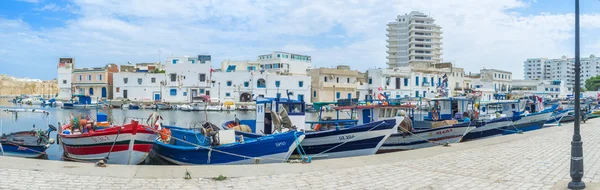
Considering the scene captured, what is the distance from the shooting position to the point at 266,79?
5969cm

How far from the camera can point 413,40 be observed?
92.8m

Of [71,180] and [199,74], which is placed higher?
[199,74]

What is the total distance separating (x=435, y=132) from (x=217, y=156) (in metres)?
9.38

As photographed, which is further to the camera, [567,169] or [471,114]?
[471,114]

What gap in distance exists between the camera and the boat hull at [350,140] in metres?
14.9

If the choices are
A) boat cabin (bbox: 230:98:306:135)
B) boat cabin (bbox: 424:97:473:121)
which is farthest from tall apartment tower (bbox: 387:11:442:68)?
boat cabin (bbox: 230:98:306:135)

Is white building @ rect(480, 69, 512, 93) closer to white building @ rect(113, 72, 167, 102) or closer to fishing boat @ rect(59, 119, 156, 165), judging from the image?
white building @ rect(113, 72, 167, 102)

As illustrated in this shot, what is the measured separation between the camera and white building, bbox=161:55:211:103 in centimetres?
5984

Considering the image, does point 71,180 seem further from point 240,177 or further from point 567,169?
point 567,169

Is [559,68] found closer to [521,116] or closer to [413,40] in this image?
[413,40]

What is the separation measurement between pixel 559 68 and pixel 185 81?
138392 mm

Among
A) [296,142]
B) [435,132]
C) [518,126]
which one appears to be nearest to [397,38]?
[518,126]

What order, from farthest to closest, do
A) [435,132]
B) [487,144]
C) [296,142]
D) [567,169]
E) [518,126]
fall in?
1. [518,126]
2. [435,132]
3. [487,144]
4. [296,142]
5. [567,169]

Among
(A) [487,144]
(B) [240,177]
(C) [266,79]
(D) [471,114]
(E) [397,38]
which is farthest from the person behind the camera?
(E) [397,38]
